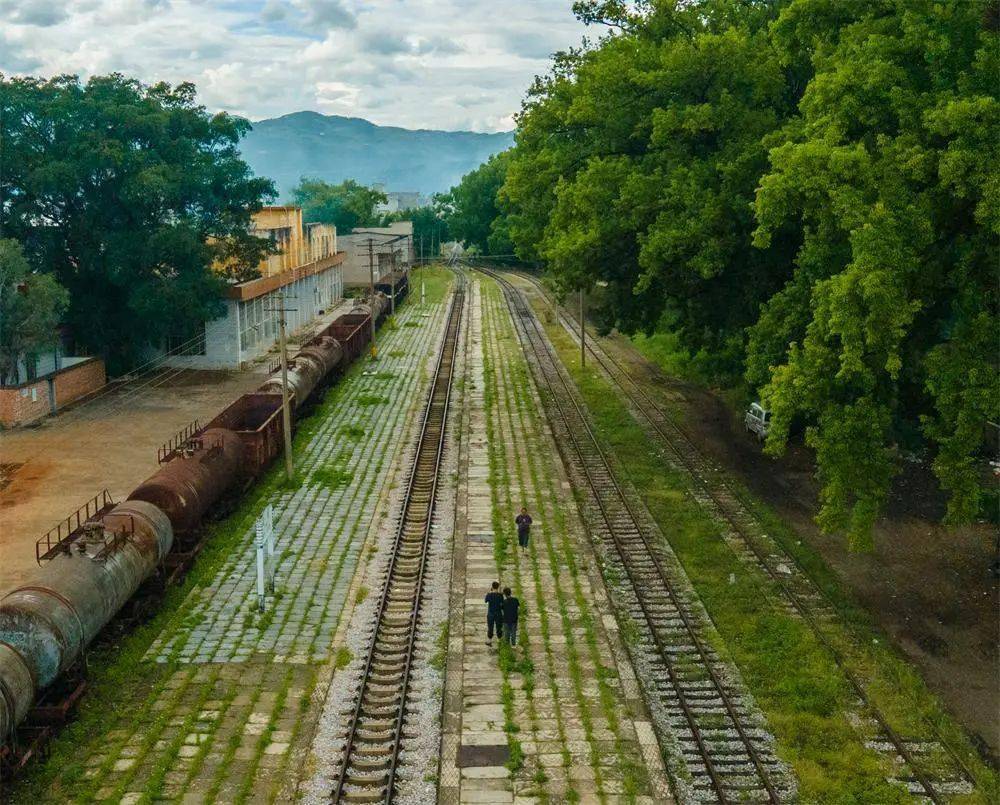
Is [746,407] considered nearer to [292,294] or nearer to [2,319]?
[2,319]

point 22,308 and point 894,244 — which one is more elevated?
point 894,244

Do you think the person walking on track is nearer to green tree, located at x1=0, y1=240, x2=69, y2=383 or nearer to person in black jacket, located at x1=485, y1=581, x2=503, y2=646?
person in black jacket, located at x1=485, y1=581, x2=503, y2=646

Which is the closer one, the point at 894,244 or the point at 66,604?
the point at 66,604

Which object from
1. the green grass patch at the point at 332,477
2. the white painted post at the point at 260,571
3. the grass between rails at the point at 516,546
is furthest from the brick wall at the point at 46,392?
the white painted post at the point at 260,571

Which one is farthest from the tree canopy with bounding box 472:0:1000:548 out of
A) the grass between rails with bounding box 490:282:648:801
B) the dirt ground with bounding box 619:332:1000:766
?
the grass between rails with bounding box 490:282:648:801

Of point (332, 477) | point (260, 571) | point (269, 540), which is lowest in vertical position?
point (332, 477)

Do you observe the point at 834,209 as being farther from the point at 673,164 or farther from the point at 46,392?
the point at 46,392

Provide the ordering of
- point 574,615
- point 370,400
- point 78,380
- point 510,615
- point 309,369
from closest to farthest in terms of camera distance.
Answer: point 510,615, point 574,615, point 309,369, point 78,380, point 370,400

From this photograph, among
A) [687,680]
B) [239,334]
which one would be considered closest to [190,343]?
[239,334]
